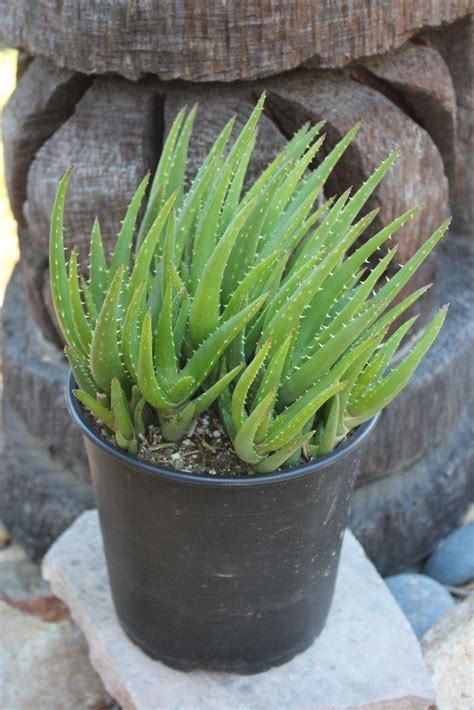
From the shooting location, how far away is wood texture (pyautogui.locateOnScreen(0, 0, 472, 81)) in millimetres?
1562

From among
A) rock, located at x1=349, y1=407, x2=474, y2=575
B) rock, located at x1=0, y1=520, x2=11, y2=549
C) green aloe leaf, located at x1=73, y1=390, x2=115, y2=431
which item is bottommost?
rock, located at x1=0, y1=520, x2=11, y2=549

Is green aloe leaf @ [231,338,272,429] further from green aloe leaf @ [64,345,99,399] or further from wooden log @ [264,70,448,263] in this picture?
wooden log @ [264,70,448,263]

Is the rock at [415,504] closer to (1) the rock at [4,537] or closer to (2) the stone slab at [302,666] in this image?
(2) the stone slab at [302,666]

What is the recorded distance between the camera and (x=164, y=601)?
56.7 inches

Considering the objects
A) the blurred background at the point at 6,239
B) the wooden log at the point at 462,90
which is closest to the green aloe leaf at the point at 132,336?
the wooden log at the point at 462,90

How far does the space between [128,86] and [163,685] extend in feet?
3.19

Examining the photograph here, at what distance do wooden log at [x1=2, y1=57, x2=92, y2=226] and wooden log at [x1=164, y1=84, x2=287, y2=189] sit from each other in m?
0.21

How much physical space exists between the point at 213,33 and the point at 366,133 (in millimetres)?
315

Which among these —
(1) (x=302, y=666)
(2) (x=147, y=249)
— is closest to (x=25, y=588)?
(1) (x=302, y=666)

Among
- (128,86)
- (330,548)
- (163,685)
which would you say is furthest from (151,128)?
(163,685)

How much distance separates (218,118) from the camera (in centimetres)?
168

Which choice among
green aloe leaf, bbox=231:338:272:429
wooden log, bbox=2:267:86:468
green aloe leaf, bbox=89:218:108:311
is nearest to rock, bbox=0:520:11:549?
wooden log, bbox=2:267:86:468

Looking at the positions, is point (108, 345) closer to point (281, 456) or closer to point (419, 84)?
point (281, 456)

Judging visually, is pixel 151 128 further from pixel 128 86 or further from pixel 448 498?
pixel 448 498
